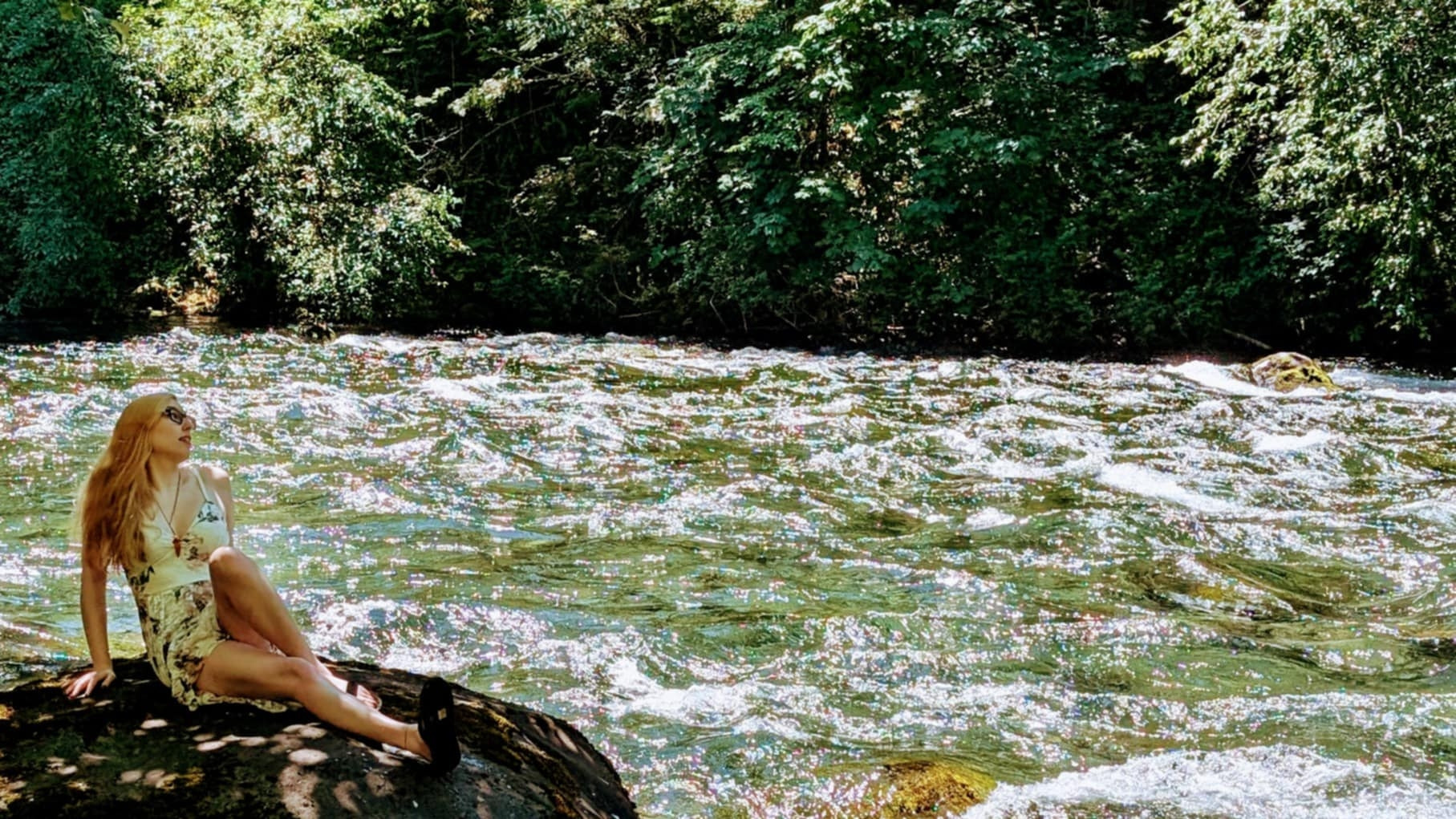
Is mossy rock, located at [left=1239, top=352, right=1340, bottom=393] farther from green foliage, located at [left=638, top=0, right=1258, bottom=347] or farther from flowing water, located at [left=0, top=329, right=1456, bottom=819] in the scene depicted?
green foliage, located at [left=638, top=0, right=1258, bottom=347]

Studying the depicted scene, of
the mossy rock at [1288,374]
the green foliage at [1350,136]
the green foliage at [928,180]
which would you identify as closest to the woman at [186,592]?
the mossy rock at [1288,374]

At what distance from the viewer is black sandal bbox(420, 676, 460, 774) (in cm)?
334

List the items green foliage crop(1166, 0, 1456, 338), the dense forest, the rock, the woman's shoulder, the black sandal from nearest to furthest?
the rock → the black sandal → the woman's shoulder → green foliage crop(1166, 0, 1456, 338) → the dense forest

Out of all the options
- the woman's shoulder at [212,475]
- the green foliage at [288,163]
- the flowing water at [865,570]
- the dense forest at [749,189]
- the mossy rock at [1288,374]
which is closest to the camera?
the woman's shoulder at [212,475]

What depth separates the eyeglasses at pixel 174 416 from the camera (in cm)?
400

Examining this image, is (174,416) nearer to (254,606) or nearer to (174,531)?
(174,531)

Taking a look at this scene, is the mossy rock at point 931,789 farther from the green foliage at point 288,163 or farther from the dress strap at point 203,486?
the green foliage at point 288,163

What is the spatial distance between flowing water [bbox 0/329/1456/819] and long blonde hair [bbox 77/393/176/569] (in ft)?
5.12

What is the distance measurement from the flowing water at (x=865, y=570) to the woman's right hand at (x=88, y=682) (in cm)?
145

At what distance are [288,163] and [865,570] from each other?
576 inches

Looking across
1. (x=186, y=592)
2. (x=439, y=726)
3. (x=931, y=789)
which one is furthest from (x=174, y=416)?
(x=931, y=789)

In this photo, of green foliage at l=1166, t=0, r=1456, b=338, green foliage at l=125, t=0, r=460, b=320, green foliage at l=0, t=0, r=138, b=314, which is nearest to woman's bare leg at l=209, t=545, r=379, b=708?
green foliage at l=1166, t=0, r=1456, b=338

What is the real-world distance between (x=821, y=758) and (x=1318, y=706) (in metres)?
2.45

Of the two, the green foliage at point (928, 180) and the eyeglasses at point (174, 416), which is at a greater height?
the green foliage at point (928, 180)
